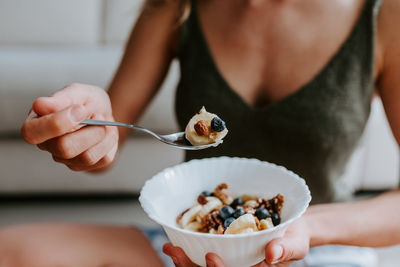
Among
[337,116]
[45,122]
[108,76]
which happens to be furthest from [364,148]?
[45,122]

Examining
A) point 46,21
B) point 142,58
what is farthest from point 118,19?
point 142,58

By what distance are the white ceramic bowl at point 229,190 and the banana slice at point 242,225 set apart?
0.02 meters

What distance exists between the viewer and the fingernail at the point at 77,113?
0.52 m

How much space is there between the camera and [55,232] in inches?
31.2

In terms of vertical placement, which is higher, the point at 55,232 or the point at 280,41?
the point at 280,41

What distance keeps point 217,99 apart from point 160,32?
21 cm

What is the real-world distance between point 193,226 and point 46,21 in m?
1.53

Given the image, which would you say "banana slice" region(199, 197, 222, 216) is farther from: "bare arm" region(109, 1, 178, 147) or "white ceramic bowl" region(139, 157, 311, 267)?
"bare arm" region(109, 1, 178, 147)

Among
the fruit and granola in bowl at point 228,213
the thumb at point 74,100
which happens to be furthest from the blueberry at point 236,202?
the thumb at point 74,100

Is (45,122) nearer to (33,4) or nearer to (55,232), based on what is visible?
(55,232)

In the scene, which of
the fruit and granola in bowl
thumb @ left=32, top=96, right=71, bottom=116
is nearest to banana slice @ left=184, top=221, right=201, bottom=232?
the fruit and granola in bowl

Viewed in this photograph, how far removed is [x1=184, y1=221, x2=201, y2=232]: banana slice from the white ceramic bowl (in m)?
0.01

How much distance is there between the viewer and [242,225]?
0.52m

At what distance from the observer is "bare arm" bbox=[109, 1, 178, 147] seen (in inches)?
37.4
